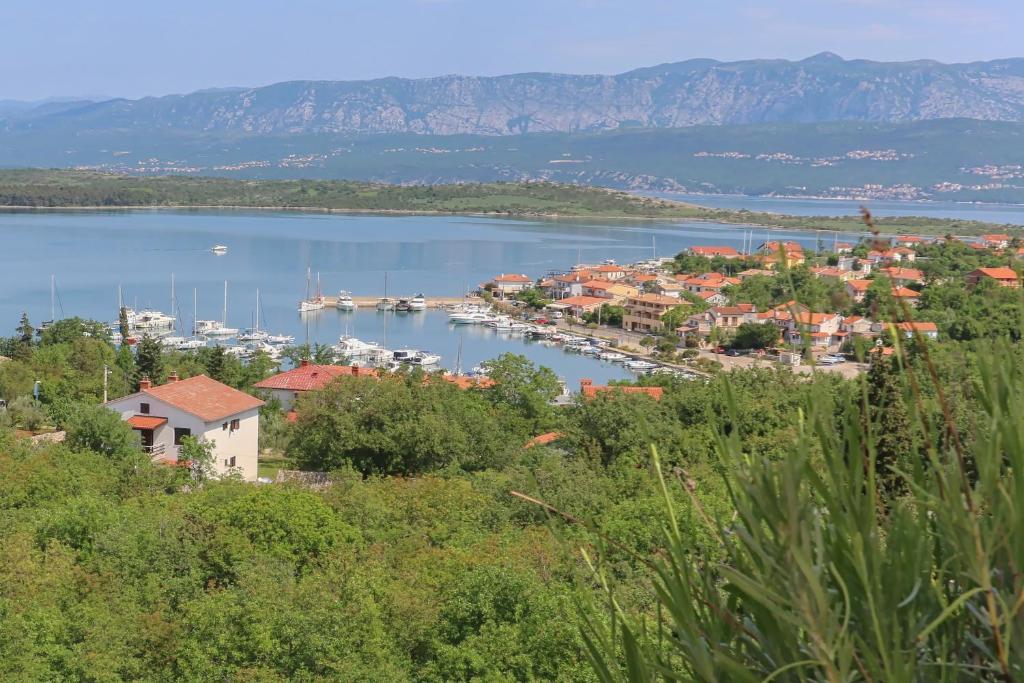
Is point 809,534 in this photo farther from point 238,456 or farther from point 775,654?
point 238,456

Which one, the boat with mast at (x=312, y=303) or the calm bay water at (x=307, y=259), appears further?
the boat with mast at (x=312, y=303)

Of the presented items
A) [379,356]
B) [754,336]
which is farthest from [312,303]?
[754,336]

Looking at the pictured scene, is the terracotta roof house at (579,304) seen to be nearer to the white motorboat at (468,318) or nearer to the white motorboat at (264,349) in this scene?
the white motorboat at (468,318)

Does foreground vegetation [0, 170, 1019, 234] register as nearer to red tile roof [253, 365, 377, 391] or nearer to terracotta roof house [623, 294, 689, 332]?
terracotta roof house [623, 294, 689, 332]

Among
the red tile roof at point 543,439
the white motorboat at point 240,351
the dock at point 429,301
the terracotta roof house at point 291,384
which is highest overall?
the red tile roof at point 543,439

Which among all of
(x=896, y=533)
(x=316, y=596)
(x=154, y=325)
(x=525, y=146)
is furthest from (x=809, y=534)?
(x=525, y=146)

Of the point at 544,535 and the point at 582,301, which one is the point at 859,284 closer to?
the point at 582,301

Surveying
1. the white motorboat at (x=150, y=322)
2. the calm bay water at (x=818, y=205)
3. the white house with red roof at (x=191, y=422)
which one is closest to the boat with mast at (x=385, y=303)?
the white motorboat at (x=150, y=322)
